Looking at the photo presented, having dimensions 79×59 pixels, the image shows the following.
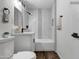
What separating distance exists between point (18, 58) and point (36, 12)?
5.10 meters

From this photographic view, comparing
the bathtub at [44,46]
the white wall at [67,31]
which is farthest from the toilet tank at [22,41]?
the bathtub at [44,46]

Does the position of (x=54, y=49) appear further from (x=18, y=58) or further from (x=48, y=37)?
(x=18, y=58)

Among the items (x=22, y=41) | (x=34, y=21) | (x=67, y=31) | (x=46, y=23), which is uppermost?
(x=34, y=21)

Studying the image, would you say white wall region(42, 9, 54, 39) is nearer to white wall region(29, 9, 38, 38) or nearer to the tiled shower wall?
the tiled shower wall

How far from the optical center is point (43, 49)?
4812 mm

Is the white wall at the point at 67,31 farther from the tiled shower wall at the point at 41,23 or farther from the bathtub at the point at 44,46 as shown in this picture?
the tiled shower wall at the point at 41,23

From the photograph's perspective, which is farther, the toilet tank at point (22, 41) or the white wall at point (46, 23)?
the white wall at point (46, 23)

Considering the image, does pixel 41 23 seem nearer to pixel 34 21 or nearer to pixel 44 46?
pixel 34 21

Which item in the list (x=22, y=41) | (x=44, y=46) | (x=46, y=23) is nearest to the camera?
(x=22, y=41)

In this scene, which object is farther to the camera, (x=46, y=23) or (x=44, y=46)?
(x=46, y=23)

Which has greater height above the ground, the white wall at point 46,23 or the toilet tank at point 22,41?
the white wall at point 46,23

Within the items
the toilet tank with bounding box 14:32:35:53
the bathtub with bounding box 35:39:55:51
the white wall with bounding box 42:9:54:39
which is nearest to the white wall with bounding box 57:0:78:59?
the toilet tank with bounding box 14:32:35:53

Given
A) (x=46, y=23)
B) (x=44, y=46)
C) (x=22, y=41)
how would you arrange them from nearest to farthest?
(x=22, y=41), (x=44, y=46), (x=46, y=23)

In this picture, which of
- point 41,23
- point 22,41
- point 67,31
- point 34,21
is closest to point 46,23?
point 41,23
